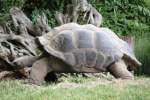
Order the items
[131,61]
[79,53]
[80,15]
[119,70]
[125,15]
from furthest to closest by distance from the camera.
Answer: [125,15] → [80,15] → [131,61] → [119,70] → [79,53]

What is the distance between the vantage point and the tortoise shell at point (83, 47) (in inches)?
264

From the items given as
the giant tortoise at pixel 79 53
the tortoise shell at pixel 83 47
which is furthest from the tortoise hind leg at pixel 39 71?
the tortoise shell at pixel 83 47

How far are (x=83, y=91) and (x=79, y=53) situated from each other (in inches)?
41.0

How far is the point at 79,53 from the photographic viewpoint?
6.70 metres

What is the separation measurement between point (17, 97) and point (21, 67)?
68.9 inches

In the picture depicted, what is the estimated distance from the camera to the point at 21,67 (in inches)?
282

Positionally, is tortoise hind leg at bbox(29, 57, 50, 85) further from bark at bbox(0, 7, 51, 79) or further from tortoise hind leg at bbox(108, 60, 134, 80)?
tortoise hind leg at bbox(108, 60, 134, 80)

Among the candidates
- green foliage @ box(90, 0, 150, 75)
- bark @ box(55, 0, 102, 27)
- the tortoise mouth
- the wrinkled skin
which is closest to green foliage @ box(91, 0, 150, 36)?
green foliage @ box(90, 0, 150, 75)

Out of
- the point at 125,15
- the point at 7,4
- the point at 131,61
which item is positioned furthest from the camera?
the point at 125,15

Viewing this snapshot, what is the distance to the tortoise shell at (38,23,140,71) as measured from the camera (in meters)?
6.70

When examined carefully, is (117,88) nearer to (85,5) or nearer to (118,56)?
(118,56)

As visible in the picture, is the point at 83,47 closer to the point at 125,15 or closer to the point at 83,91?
the point at 83,91

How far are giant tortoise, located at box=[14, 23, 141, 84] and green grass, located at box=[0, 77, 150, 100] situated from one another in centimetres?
43

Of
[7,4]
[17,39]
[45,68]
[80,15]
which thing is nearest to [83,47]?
[45,68]
